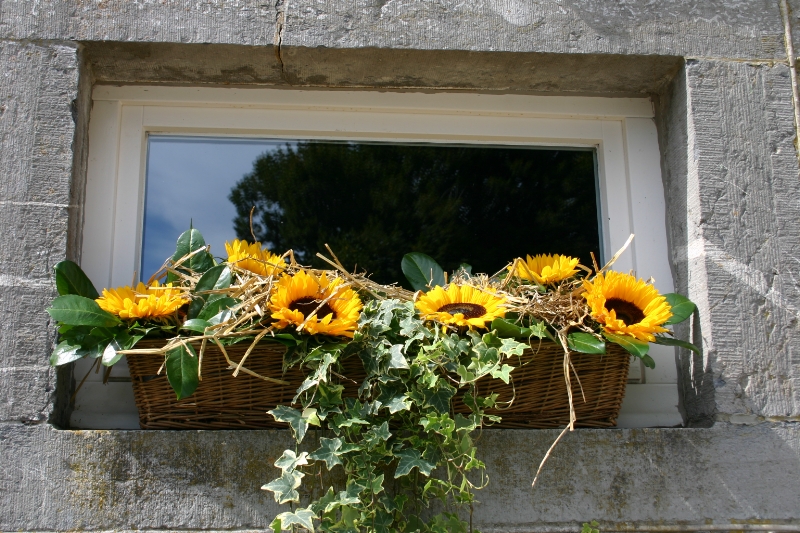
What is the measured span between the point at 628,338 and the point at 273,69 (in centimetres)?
109

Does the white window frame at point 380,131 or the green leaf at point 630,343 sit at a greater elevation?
the white window frame at point 380,131

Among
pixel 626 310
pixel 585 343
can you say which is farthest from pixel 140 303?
pixel 626 310

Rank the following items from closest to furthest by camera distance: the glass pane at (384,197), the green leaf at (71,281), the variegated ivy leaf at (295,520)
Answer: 1. the variegated ivy leaf at (295,520)
2. the green leaf at (71,281)
3. the glass pane at (384,197)

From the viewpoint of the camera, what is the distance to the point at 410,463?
1.27 metres

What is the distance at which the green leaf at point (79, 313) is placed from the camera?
1.36 metres

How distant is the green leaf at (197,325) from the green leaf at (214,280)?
0.32 feet

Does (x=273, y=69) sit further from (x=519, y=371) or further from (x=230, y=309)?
(x=519, y=371)

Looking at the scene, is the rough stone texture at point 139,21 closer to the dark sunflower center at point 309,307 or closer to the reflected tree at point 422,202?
the reflected tree at point 422,202

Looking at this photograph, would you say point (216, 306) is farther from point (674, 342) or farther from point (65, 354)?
point (674, 342)

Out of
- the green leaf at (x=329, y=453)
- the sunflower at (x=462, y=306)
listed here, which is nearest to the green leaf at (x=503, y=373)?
the sunflower at (x=462, y=306)

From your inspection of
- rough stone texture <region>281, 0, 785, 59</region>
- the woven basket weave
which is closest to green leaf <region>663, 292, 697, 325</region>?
the woven basket weave

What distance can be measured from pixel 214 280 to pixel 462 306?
53 cm

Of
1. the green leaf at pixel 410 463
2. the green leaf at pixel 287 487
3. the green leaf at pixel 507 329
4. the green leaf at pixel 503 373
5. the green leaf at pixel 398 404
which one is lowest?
the green leaf at pixel 287 487

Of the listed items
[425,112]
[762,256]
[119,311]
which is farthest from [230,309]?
[762,256]
